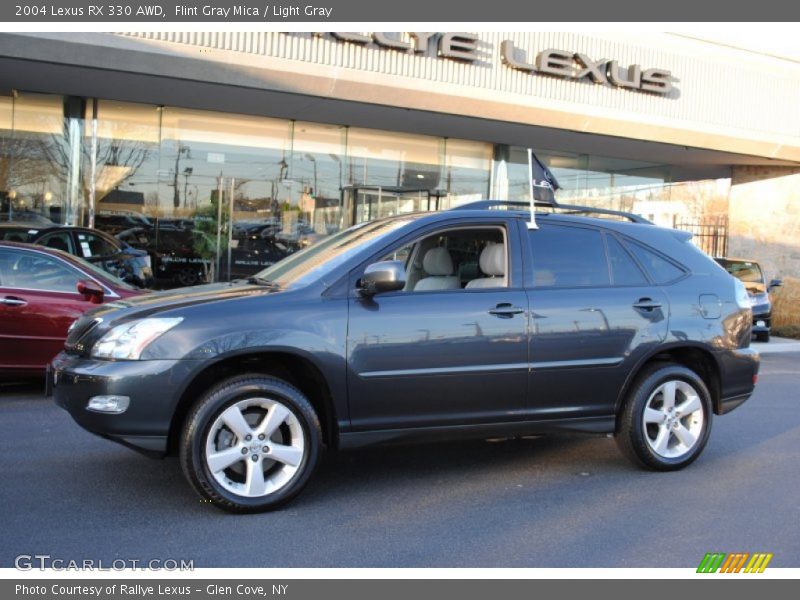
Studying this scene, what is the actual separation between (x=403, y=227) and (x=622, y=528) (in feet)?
7.54

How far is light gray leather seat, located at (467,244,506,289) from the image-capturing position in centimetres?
555

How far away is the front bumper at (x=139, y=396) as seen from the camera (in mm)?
4559

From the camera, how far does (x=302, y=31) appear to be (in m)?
13.5

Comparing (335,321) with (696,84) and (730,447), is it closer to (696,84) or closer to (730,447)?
(730,447)

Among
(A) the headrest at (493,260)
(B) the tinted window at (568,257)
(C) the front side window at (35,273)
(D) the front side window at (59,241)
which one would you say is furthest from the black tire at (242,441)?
(D) the front side window at (59,241)

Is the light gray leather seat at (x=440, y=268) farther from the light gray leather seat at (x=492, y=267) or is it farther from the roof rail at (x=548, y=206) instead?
the roof rail at (x=548, y=206)

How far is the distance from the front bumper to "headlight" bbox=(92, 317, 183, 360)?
6 centimetres

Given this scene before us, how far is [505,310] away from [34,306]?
4901 mm

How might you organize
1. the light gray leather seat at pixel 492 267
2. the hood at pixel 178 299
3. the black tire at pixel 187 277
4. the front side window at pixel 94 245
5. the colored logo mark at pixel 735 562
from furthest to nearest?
the black tire at pixel 187 277 < the front side window at pixel 94 245 < the light gray leather seat at pixel 492 267 < the hood at pixel 178 299 < the colored logo mark at pixel 735 562

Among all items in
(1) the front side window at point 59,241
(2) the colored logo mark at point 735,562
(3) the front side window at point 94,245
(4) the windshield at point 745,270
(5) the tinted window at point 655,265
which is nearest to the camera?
(2) the colored logo mark at point 735,562

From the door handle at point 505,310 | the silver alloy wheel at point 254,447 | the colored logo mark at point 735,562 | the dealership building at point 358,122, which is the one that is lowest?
the colored logo mark at point 735,562

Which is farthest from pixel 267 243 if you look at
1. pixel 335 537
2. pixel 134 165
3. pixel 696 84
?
pixel 335 537

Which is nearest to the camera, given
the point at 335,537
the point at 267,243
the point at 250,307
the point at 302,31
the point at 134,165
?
the point at 335,537

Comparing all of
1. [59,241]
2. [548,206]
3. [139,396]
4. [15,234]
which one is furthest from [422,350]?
[15,234]
